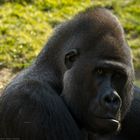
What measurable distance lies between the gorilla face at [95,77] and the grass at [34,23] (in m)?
4.76

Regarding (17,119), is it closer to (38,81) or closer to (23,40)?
(38,81)

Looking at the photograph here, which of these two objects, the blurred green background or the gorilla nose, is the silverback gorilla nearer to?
the gorilla nose

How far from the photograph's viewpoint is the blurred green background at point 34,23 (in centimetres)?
1115

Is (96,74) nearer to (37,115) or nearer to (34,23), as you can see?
(37,115)

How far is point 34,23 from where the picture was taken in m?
12.6

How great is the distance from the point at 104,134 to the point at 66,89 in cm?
51

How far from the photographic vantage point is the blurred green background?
11.1 m

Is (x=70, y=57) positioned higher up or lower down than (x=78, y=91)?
higher up

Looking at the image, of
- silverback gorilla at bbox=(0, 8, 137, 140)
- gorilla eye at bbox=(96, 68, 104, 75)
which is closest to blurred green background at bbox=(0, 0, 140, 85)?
silverback gorilla at bbox=(0, 8, 137, 140)

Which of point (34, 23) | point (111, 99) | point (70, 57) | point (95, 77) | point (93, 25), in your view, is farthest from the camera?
point (34, 23)

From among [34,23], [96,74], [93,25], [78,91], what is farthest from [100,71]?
[34,23]

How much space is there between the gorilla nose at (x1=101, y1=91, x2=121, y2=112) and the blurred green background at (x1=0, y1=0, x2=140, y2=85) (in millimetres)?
4885

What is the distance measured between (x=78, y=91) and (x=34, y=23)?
6866 mm

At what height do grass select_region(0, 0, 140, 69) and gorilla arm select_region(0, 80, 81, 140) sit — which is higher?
gorilla arm select_region(0, 80, 81, 140)
